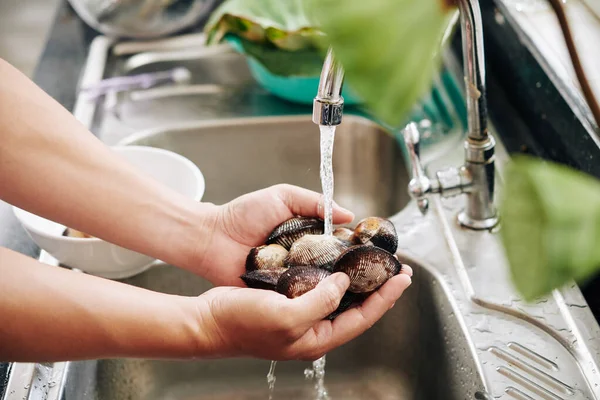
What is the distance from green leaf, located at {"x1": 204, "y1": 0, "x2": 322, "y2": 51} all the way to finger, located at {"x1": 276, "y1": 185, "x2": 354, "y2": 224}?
0.40 metres

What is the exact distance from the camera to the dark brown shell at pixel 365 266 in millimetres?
782

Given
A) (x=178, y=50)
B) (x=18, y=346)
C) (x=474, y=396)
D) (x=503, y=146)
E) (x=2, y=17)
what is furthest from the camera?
(x=2, y=17)

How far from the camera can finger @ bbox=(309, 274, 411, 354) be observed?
2.61ft

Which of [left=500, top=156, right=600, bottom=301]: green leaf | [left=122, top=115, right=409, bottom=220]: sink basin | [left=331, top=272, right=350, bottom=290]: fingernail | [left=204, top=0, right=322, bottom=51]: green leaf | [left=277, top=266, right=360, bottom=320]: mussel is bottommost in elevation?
[left=500, top=156, right=600, bottom=301]: green leaf

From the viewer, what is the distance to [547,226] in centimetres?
24

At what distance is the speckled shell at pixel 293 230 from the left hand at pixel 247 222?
0.08ft

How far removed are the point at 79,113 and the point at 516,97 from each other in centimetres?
86

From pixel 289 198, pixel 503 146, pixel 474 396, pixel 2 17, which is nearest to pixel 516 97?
pixel 503 146

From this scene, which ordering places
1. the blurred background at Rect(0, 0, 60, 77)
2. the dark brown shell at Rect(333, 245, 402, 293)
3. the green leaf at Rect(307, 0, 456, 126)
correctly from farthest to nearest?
the blurred background at Rect(0, 0, 60, 77) → the dark brown shell at Rect(333, 245, 402, 293) → the green leaf at Rect(307, 0, 456, 126)

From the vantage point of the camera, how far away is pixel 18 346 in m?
0.67

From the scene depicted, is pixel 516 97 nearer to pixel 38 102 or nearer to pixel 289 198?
pixel 289 198

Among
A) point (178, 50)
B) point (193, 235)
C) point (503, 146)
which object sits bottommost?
point (193, 235)

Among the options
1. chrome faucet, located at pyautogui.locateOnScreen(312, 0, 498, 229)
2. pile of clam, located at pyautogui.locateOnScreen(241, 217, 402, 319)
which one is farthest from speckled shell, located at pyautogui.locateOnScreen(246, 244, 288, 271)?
chrome faucet, located at pyautogui.locateOnScreen(312, 0, 498, 229)

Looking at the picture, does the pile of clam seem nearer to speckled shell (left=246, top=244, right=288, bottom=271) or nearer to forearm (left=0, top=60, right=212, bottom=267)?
speckled shell (left=246, top=244, right=288, bottom=271)
